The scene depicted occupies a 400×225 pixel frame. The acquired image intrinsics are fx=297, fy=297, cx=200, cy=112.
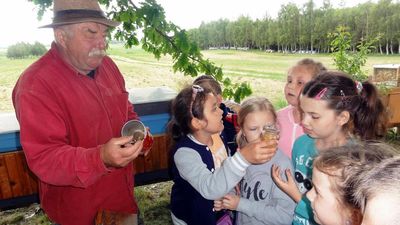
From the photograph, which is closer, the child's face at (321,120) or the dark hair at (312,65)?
the child's face at (321,120)

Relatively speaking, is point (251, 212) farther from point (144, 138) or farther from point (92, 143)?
point (92, 143)

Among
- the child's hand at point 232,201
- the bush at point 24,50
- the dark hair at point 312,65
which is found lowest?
the child's hand at point 232,201

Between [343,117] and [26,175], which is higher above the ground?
[343,117]

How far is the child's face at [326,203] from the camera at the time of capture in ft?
3.36

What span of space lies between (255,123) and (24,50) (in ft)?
8.21

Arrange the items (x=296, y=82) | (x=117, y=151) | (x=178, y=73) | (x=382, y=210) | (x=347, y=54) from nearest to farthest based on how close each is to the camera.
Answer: (x=382, y=210) → (x=117, y=151) → (x=296, y=82) → (x=178, y=73) → (x=347, y=54)

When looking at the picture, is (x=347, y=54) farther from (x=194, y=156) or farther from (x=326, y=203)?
(x=326, y=203)

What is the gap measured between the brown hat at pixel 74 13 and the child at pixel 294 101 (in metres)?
1.29

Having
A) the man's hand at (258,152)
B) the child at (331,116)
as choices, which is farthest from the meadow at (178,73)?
the man's hand at (258,152)

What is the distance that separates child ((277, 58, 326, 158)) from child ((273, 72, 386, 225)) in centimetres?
20

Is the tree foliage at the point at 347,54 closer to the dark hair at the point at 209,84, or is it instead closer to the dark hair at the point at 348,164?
the dark hair at the point at 209,84

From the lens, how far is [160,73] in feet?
14.3

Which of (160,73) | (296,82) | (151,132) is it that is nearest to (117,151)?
(296,82)

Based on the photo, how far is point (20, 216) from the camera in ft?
11.3
